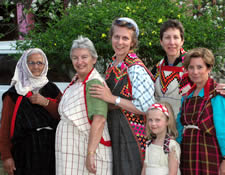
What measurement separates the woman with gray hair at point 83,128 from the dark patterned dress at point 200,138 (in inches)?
25.9

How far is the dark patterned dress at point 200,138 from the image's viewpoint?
2.39m

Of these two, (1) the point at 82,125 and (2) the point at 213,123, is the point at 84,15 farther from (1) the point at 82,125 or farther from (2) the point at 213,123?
(2) the point at 213,123

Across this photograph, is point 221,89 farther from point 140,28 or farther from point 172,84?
point 140,28

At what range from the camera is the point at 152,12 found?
444cm

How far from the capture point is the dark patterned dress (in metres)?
2.39

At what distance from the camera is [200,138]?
2436mm

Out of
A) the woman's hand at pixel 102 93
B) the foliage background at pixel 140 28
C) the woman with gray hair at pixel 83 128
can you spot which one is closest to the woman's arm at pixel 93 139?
the woman with gray hair at pixel 83 128

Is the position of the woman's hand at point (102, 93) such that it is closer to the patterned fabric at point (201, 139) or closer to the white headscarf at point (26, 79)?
the patterned fabric at point (201, 139)

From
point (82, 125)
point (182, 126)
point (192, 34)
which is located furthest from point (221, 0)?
point (82, 125)

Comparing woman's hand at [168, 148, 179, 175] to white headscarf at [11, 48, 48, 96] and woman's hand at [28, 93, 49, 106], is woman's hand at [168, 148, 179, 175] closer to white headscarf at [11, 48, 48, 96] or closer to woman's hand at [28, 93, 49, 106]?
woman's hand at [28, 93, 49, 106]

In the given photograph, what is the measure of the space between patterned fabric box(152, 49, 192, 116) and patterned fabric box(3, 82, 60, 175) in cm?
115

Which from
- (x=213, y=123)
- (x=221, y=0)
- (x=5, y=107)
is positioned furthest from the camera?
(x=221, y=0)

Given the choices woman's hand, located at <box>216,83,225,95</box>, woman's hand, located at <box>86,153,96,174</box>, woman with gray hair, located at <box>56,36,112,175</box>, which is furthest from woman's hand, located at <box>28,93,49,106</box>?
woman's hand, located at <box>216,83,225,95</box>

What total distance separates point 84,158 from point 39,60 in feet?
3.88
